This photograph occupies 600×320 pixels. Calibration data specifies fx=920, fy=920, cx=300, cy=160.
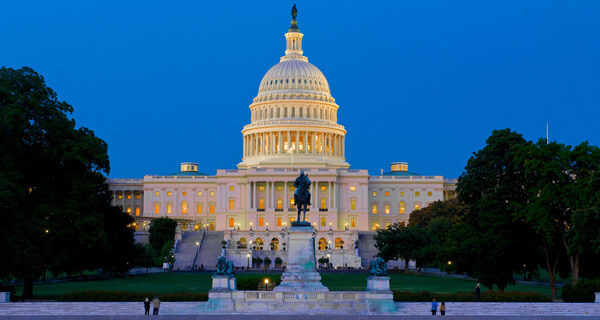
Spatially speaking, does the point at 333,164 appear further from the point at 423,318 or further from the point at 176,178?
the point at 423,318

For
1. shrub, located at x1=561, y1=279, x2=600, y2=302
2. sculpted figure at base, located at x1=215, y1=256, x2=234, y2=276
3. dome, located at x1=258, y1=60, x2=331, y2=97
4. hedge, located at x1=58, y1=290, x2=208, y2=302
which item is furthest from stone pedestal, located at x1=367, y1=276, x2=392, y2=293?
dome, located at x1=258, y1=60, x2=331, y2=97

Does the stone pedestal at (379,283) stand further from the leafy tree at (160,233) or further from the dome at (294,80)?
the dome at (294,80)

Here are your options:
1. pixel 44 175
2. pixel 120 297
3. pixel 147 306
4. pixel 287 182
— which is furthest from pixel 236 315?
pixel 287 182

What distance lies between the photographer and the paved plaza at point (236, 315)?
40.1 m

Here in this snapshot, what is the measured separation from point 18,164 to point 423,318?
2715 cm

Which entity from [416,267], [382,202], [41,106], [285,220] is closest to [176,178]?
[285,220]

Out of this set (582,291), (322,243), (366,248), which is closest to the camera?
(582,291)

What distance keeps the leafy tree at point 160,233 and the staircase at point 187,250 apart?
194cm

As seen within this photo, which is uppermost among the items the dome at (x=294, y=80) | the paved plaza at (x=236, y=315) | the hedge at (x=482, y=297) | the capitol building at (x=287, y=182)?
the dome at (x=294, y=80)

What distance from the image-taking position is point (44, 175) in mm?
55594

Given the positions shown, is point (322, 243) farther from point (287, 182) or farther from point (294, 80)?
point (294, 80)

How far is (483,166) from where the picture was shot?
59188 millimetres

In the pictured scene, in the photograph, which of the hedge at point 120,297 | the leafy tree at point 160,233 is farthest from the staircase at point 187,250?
the hedge at point 120,297

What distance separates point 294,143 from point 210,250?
147 ft
